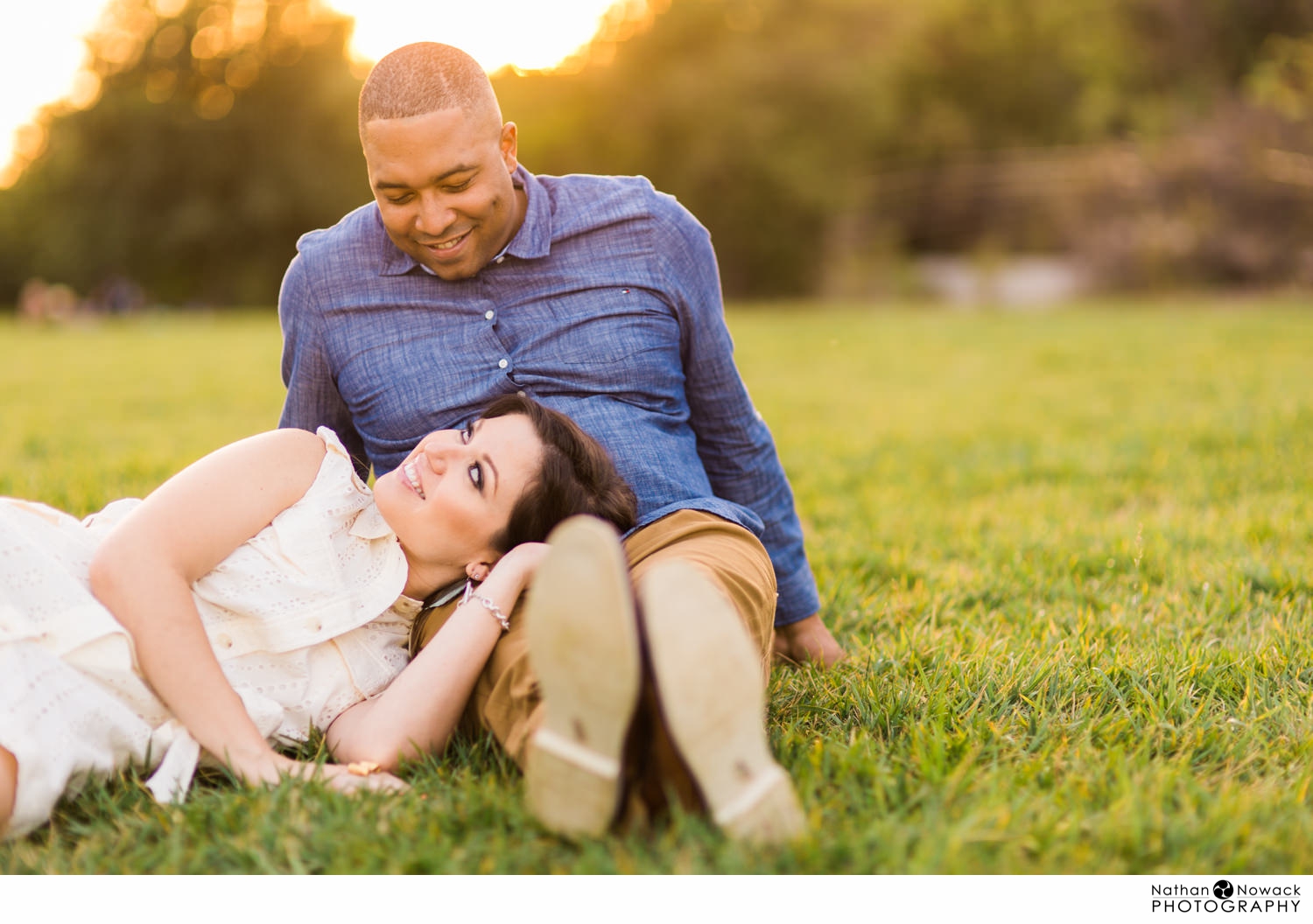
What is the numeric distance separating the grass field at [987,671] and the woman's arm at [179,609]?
0.28 ft

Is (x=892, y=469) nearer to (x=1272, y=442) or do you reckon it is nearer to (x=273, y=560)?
(x=1272, y=442)

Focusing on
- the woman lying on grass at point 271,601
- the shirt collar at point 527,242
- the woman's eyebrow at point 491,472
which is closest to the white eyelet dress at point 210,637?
the woman lying on grass at point 271,601

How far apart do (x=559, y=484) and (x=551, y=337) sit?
52 cm

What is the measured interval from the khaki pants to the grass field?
0.27 feet

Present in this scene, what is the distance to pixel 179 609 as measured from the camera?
1829mm

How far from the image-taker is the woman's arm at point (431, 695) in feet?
6.19

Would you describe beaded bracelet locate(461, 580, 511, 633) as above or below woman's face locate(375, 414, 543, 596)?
below

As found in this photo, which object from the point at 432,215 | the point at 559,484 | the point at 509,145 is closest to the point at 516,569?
the point at 559,484

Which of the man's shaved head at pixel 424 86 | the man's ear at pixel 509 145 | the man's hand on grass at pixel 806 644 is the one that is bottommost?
the man's hand on grass at pixel 806 644

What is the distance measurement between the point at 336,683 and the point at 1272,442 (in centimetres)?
449

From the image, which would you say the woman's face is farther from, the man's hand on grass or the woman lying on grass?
the man's hand on grass

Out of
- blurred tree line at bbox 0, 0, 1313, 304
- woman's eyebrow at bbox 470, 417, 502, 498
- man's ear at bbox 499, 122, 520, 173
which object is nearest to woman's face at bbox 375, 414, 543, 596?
woman's eyebrow at bbox 470, 417, 502, 498

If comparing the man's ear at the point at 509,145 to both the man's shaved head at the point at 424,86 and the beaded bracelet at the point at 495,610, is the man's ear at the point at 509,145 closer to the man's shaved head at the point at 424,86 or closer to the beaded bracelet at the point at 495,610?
the man's shaved head at the point at 424,86
